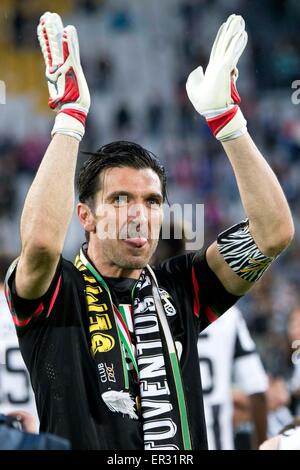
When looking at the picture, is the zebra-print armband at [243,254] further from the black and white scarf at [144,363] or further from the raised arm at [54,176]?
the raised arm at [54,176]

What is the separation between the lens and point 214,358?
463 cm

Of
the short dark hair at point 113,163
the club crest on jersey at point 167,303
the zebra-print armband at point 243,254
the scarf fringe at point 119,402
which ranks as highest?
the short dark hair at point 113,163

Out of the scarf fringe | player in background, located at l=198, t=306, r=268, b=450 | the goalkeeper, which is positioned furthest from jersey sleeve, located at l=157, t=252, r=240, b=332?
player in background, located at l=198, t=306, r=268, b=450

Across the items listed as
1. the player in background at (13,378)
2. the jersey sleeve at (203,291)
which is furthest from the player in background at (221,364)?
the jersey sleeve at (203,291)

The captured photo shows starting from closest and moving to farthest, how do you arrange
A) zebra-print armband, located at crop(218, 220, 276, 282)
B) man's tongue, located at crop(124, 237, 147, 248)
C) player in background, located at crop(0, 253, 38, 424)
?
Result: man's tongue, located at crop(124, 237, 147, 248) → zebra-print armband, located at crop(218, 220, 276, 282) → player in background, located at crop(0, 253, 38, 424)

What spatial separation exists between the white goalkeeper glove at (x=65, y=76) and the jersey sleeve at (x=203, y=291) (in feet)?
1.91

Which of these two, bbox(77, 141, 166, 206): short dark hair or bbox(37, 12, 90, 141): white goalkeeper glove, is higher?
bbox(37, 12, 90, 141): white goalkeeper glove

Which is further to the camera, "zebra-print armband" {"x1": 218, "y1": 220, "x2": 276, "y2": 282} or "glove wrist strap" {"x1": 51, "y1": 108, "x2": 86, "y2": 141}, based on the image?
"zebra-print armband" {"x1": 218, "y1": 220, "x2": 276, "y2": 282}

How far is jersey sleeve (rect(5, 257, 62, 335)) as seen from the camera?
2.67 meters

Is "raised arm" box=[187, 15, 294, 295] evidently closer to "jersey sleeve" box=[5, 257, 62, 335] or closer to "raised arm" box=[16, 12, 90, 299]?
"raised arm" box=[16, 12, 90, 299]

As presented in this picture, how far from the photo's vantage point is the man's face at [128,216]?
9.24 feet

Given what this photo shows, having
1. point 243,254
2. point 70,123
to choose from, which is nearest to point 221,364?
point 243,254

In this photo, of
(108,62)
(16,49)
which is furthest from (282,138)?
(16,49)

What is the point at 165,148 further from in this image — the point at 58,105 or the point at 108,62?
the point at 58,105
